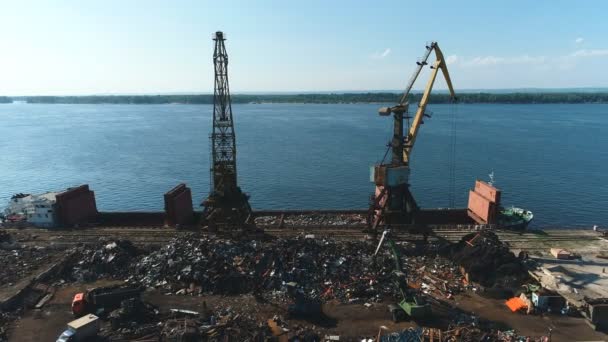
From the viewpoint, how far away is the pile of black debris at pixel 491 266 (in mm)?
23562

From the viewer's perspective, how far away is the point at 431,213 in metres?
39.4

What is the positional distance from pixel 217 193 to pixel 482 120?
5183 inches

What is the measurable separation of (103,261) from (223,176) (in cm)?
1096

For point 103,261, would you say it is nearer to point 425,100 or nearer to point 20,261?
point 20,261

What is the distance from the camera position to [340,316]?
20.5 meters

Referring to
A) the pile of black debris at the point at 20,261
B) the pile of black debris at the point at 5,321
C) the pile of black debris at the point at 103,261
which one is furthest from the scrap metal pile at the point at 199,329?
the pile of black debris at the point at 20,261

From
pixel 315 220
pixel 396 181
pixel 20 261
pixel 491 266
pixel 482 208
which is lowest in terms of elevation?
pixel 315 220

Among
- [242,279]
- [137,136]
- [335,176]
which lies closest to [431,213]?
[242,279]

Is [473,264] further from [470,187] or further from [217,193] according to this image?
[470,187]

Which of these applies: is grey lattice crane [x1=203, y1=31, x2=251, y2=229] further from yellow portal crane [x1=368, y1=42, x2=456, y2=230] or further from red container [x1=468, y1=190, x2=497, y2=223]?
red container [x1=468, y1=190, x2=497, y2=223]

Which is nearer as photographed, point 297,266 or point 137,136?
point 297,266

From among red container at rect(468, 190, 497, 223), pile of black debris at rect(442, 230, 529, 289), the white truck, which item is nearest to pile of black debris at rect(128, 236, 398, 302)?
pile of black debris at rect(442, 230, 529, 289)

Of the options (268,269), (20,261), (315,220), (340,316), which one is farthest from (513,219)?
(20,261)

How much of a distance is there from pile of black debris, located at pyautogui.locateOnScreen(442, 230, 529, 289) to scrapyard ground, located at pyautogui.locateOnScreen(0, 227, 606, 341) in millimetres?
1572
